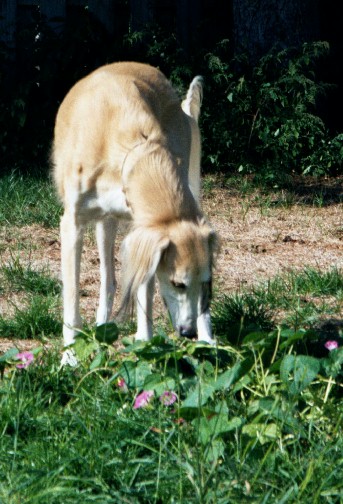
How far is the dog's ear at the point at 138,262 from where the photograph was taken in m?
4.02

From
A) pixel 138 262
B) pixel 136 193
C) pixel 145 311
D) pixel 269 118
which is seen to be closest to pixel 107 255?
pixel 145 311

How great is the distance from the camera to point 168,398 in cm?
343

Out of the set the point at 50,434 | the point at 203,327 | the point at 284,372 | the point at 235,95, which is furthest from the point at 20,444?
the point at 235,95

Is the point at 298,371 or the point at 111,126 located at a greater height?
the point at 111,126

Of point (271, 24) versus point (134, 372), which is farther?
point (271, 24)

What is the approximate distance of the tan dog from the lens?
Result: 4137mm

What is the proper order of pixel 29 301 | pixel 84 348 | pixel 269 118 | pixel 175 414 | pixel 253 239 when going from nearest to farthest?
pixel 175 414 < pixel 84 348 < pixel 29 301 < pixel 253 239 < pixel 269 118

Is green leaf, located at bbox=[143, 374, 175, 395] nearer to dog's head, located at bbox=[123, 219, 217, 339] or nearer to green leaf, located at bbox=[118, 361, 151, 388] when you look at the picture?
green leaf, located at bbox=[118, 361, 151, 388]

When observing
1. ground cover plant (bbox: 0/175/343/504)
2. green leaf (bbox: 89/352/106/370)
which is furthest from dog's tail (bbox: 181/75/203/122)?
green leaf (bbox: 89/352/106/370)

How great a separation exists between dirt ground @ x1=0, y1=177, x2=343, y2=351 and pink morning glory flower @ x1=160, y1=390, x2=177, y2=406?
2.16 m

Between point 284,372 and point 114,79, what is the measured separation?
233cm

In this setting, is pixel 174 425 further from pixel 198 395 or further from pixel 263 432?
pixel 263 432

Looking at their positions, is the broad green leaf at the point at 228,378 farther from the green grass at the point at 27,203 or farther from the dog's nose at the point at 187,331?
the green grass at the point at 27,203

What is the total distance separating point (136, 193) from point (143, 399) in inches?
49.1
